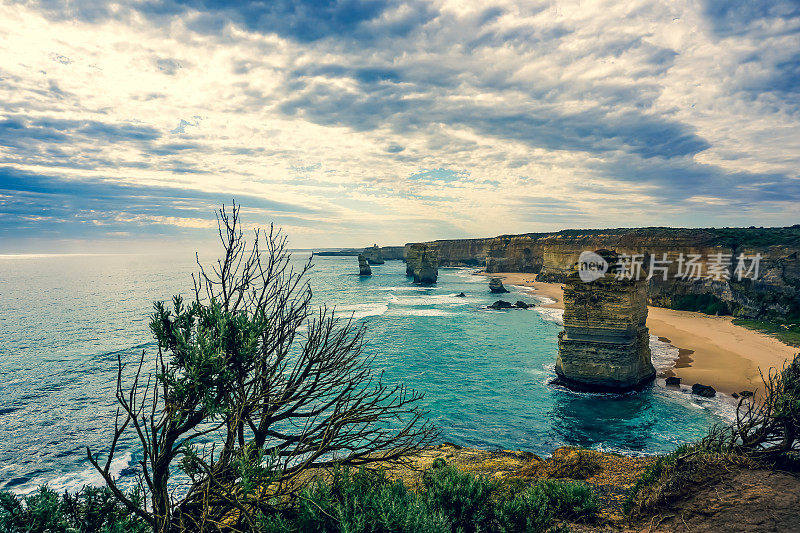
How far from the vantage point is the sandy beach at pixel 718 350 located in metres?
27.8

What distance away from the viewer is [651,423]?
70.6 ft

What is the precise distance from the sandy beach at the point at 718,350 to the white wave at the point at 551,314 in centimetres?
1013

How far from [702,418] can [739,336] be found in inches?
903

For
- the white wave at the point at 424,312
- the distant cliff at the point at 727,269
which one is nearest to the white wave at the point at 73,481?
the white wave at the point at 424,312

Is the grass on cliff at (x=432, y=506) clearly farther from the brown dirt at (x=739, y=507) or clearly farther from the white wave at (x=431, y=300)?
the white wave at (x=431, y=300)

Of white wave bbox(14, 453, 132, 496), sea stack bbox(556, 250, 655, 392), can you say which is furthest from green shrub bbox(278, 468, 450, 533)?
sea stack bbox(556, 250, 655, 392)

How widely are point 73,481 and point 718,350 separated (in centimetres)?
4472

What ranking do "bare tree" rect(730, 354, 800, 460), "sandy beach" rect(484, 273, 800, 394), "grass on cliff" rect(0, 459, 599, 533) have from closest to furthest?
"grass on cliff" rect(0, 459, 599, 533)
"bare tree" rect(730, 354, 800, 460)
"sandy beach" rect(484, 273, 800, 394)

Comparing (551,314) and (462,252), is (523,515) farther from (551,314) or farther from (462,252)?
(462,252)

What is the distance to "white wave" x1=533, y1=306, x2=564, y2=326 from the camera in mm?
51272

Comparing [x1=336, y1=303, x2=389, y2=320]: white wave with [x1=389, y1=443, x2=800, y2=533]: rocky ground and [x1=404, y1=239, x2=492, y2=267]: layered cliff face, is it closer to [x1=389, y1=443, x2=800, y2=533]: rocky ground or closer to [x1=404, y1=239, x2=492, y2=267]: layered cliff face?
[x1=389, y1=443, x2=800, y2=533]: rocky ground

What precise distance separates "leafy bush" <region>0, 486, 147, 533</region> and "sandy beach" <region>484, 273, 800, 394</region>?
27.1 meters

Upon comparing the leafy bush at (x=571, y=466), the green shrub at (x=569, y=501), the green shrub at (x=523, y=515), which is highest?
the green shrub at (x=523, y=515)

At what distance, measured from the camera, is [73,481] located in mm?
16875
